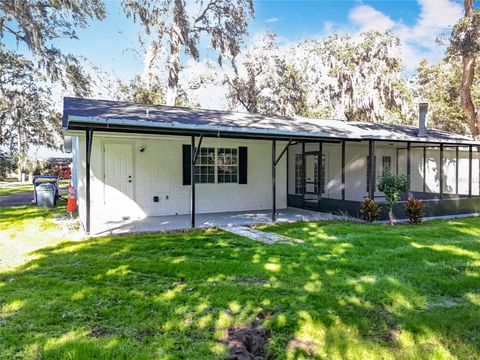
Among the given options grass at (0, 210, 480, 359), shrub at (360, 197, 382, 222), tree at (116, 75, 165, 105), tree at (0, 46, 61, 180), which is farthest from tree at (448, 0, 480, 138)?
tree at (0, 46, 61, 180)

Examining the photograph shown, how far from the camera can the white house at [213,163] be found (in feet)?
28.2

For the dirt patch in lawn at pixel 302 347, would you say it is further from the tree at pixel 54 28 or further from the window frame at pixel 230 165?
the tree at pixel 54 28

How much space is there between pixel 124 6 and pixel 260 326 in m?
19.1

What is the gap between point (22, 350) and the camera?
9.91ft

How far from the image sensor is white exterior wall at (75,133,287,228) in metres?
9.56

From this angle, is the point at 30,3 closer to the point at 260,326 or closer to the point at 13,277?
the point at 13,277

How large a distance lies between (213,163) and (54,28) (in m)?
11.6

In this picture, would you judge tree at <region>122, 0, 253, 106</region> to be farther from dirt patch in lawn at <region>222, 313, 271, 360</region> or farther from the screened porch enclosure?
dirt patch in lawn at <region>222, 313, 271, 360</region>

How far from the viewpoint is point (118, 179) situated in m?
9.84

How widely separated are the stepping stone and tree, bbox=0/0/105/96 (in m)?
11.0

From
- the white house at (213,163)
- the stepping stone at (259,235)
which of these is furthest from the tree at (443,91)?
the stepping stone at (259,235)

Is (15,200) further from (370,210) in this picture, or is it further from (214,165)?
(370,210)

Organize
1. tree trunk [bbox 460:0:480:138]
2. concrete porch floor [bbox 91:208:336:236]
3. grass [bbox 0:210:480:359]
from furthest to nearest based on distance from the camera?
tree trunk [bbox 460:0:480:138] < concrete porch floor [bbox 91:208:336:236] < grass [bbox 0:210:480:359]

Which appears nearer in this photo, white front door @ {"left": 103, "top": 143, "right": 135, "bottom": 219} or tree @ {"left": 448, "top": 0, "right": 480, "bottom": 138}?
white front door @ {"left": 103, "top": 143, "right": 135, "bottom": 219}
